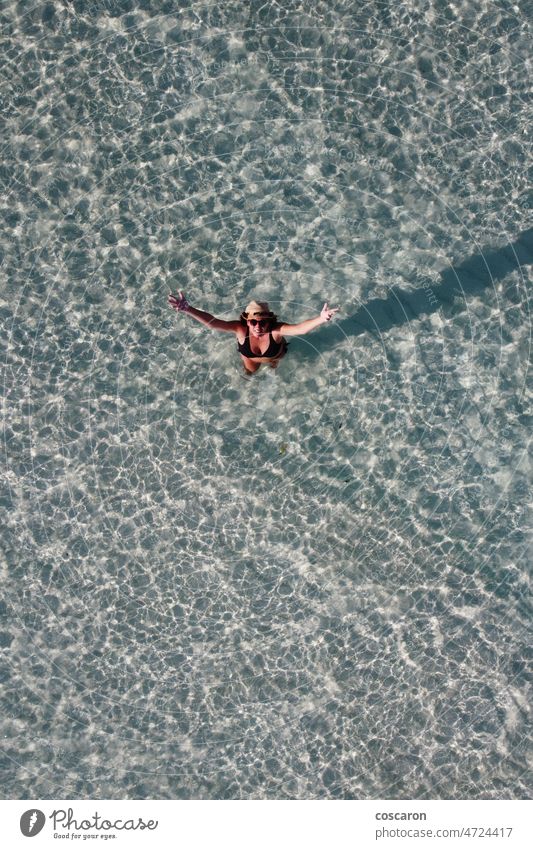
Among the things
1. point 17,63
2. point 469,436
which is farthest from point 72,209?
point 469,436

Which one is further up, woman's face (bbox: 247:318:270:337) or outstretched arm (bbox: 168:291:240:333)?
woman's face (bbox: 247:318:270:337)

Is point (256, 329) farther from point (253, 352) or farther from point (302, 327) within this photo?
point (253, 352)

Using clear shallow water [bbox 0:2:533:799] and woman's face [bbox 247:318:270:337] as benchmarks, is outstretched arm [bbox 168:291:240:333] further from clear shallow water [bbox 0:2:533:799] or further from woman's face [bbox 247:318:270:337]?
clear shallow water [bbox 0:2:533:799]

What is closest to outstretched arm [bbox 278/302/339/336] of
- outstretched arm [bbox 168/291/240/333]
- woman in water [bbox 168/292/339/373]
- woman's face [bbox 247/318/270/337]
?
woman in water [bbox 168/292/339/373]

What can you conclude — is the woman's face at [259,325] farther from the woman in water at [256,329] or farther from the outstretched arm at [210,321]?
the outstretched arm at [210,321]

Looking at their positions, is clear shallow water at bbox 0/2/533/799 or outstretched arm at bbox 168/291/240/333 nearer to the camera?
outstretched arm at bbox 168/291/240/333

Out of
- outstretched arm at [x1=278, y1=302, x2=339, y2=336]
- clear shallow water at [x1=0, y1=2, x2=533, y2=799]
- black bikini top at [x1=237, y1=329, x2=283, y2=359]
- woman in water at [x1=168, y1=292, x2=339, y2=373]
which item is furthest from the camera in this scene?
clear shallow water at [x1=0, y1=2, x2=533, y2=799]

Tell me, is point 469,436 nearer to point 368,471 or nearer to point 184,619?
point 368,471
